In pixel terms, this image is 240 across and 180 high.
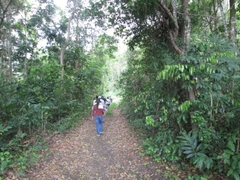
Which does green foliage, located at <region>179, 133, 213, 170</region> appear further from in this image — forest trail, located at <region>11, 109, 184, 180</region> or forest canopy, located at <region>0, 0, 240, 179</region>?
forest trail, located at <region>11, 109, 184, 180</region>

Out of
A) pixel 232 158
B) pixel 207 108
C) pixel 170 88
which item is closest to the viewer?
pixel 232 158

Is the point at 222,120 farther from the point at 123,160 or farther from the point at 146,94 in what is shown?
the point at 123,160

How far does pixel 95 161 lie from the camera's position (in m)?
5.09

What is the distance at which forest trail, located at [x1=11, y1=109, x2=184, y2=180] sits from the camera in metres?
4.28

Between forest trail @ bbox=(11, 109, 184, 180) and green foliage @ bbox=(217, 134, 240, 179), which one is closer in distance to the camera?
green foliage @ bbox=(217, 134, 240, 179)

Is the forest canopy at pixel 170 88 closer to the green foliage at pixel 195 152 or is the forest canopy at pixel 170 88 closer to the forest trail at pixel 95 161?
the green foliage at pixel 195 152

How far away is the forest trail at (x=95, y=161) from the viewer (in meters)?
4.28

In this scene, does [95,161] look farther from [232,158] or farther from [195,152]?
[232,158]

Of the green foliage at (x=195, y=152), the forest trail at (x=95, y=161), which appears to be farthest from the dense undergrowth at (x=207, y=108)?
the forest trail at (x=95, y=161)

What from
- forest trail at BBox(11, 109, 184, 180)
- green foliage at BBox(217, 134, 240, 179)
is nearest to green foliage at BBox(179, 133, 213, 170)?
green foliage at BBox(217, 134, 240, 179)

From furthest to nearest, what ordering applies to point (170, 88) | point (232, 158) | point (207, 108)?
1. point (170, 88)
2. point (207, 108)
3. point (232, 158)

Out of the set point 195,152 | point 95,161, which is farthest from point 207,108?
point 95,161

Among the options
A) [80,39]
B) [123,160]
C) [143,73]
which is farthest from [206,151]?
[80,39]

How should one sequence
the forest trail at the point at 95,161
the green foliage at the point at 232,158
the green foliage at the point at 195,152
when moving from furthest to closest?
the forest trail at the point at 95,161, the green foliage at the point at 195,152, the green foliage at the point at 232,158
